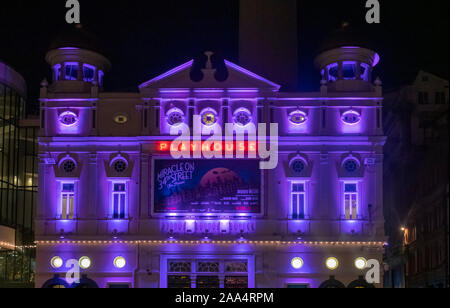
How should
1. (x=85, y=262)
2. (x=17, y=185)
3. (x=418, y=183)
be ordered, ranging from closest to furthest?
(x=85, y=262) < (x=17, y=185) < (x=418, y=183)

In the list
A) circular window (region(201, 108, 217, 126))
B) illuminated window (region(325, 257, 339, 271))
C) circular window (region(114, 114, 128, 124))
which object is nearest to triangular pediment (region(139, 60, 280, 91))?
circular window (region(201, 108, 217, 126))

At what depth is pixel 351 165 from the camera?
43750 millimetres

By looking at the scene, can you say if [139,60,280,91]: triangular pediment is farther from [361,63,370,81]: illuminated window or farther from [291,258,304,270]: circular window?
[291,258,304,270]: circular window

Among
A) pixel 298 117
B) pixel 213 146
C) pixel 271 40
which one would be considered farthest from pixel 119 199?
pixel 271 40

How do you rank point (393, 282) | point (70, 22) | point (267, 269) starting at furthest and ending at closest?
point (393, 282) < point (70, 22) < point (267, 269)

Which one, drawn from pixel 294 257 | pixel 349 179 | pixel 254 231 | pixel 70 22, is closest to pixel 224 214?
pixel 254 231

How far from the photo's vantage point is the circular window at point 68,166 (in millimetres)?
44250

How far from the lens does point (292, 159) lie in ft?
143

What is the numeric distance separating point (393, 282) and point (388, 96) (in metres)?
18.0

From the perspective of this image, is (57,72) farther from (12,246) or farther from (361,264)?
(361,264)

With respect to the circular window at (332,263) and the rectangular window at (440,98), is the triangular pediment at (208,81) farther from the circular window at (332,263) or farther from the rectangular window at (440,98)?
the rectangular window at (440,98)

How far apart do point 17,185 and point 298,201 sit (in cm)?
A: 2492

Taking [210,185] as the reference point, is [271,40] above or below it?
above

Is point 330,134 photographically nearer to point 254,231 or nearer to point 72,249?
point 254,231
